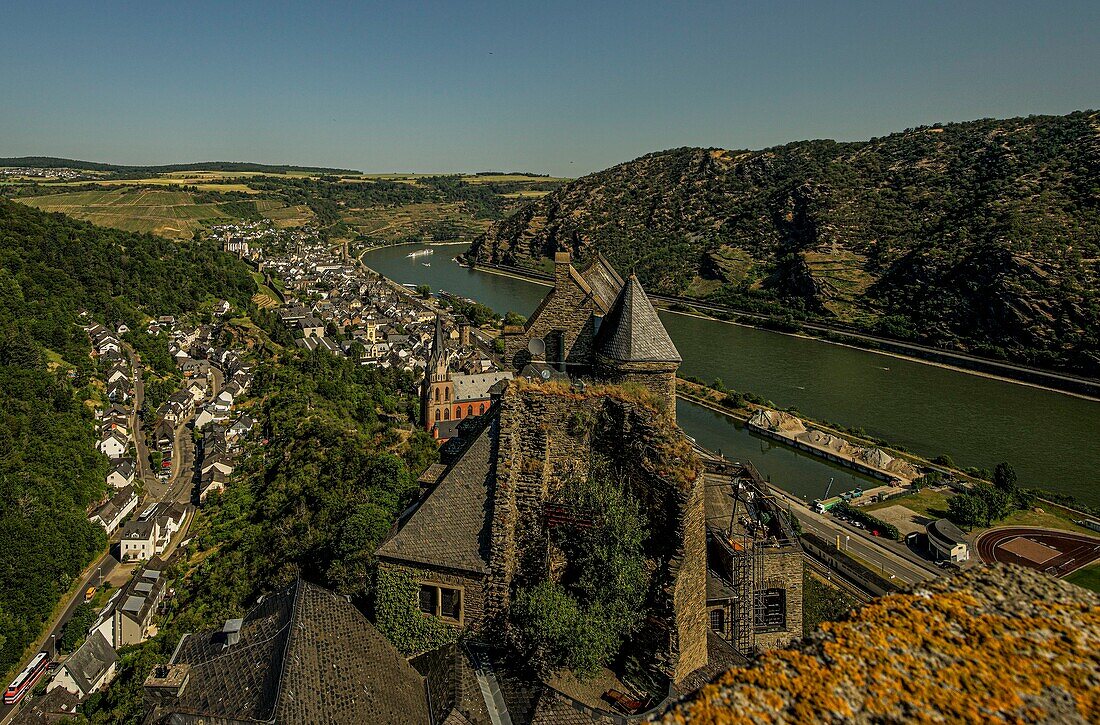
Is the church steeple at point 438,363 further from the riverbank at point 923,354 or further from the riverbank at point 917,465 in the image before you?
the riverbank at point 923,354

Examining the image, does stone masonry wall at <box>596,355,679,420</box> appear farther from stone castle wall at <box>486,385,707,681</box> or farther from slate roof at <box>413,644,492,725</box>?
slate roof at <box>413,644,492,725</box>

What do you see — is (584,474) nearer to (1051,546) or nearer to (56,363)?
(1051,546)

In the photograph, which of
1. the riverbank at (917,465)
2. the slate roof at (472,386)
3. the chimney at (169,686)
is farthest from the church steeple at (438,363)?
the chimney at (169,686)

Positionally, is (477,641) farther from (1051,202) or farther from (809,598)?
(1051,202)

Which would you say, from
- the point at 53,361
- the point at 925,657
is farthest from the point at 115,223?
the point at 925,657

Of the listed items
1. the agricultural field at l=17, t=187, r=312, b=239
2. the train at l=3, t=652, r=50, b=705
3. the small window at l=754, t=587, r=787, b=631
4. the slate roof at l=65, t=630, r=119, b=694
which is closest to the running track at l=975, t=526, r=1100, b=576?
the small window at l=754, t=587, r=787, b=631

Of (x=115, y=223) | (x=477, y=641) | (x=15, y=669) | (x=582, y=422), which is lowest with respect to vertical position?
(x=15, y=669)
